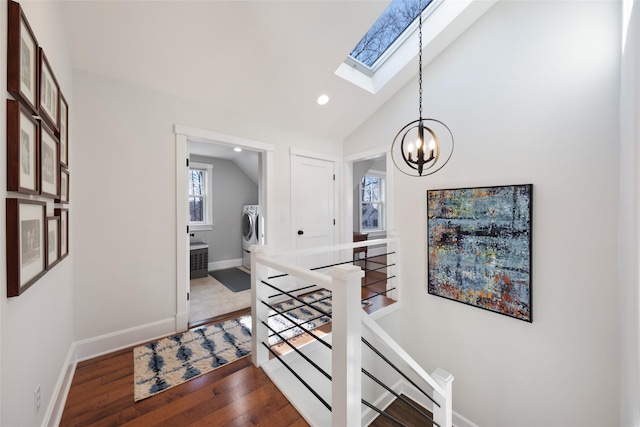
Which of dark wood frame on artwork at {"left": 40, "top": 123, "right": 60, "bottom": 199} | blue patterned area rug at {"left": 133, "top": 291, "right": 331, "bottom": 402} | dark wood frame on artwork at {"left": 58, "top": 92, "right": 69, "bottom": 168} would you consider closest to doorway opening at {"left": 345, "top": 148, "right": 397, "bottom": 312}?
blue patterned area rug at {"left": 133, "top": 291, "right": 331, "bottom": 402}

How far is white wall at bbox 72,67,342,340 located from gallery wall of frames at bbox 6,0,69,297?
695 mm

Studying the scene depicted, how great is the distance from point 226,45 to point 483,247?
10.3 feet

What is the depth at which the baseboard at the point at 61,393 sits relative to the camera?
136 centimetres

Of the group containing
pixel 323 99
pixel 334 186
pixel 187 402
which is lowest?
pixel 187 402

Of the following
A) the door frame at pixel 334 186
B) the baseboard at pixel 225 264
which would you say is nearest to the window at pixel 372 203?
the door frame at pixel 334 186

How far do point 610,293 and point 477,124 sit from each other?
5.92 feet

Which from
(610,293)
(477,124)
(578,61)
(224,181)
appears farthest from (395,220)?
(224,181)

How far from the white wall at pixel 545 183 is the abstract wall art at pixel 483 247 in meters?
0.09

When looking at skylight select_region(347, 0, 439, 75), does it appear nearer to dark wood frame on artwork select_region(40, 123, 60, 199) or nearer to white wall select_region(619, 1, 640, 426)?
white wall select_region(619, 1, 640, 426)

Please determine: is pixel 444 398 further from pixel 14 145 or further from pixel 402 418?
pixel 14 145

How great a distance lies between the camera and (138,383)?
1.72 metres

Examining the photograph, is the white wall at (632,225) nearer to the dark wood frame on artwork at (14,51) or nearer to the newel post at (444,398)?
the newel post at (444,398)

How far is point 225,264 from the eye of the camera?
17.3ft

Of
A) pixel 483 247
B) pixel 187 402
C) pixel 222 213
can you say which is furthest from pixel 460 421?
pixel 222 213
